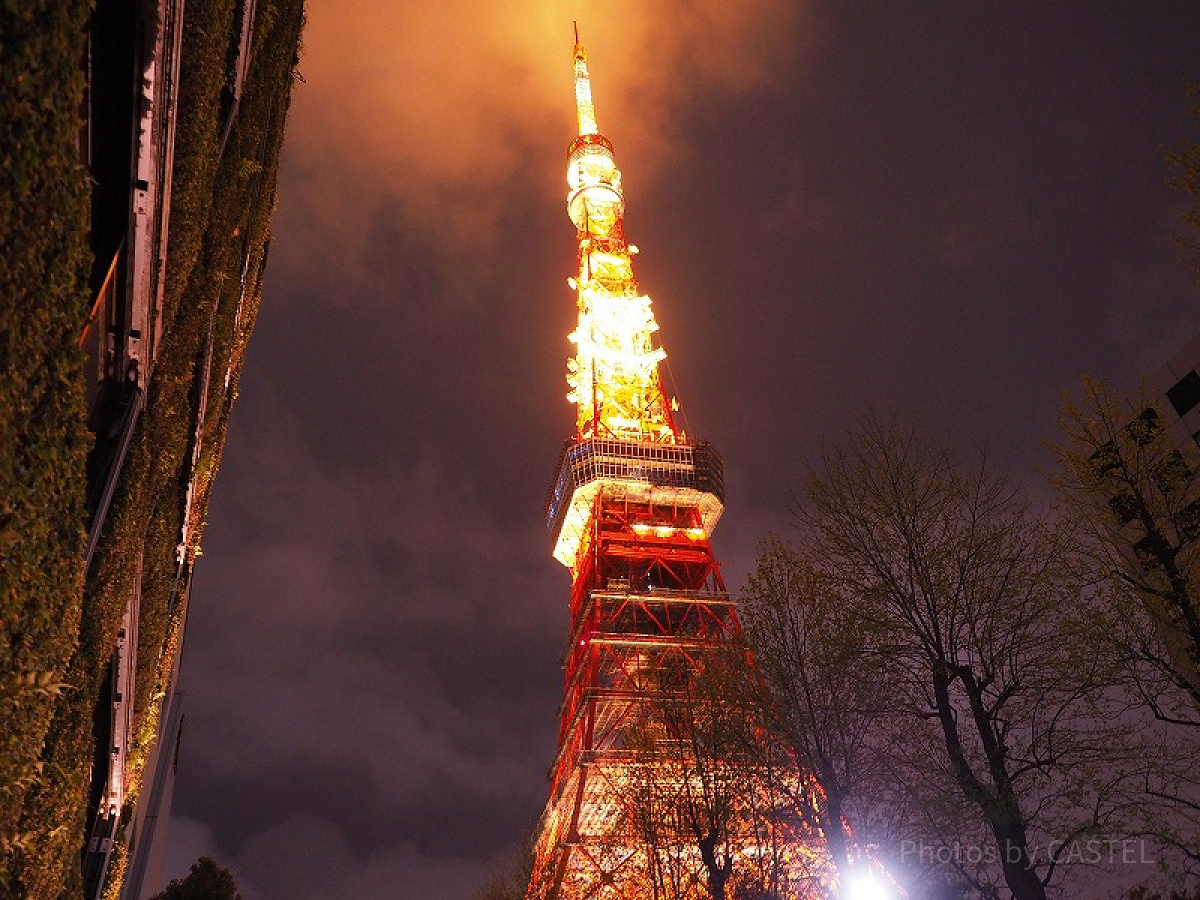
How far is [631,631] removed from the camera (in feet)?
117

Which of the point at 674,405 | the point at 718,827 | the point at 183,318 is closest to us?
the point at 183,318

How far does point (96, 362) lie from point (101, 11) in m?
2.41

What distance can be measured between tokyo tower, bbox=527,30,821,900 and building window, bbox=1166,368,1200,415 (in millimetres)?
14474

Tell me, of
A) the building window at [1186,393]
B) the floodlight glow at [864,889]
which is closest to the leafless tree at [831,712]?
the floodlight glow at [864,889]

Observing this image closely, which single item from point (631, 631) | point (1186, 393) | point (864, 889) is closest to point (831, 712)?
point (864, 889)

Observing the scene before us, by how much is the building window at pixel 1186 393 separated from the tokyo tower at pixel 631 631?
47.5 feet

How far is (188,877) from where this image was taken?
2027 centimetres

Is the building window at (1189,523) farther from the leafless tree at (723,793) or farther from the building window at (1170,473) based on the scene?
the leafless tree at (723,793)

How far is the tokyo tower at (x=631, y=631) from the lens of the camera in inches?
632

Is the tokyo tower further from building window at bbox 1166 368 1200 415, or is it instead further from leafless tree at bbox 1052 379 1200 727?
building window at bbox 1166 368 1200 415

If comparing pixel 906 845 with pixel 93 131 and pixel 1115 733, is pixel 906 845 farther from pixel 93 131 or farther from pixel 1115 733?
pixel 93 131

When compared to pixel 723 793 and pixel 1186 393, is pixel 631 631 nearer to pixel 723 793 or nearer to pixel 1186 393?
pixel 723 793

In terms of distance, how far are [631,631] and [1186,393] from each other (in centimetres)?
2167

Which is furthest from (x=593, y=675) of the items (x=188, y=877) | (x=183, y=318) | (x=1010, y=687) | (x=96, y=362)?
(x=96, y=362)
